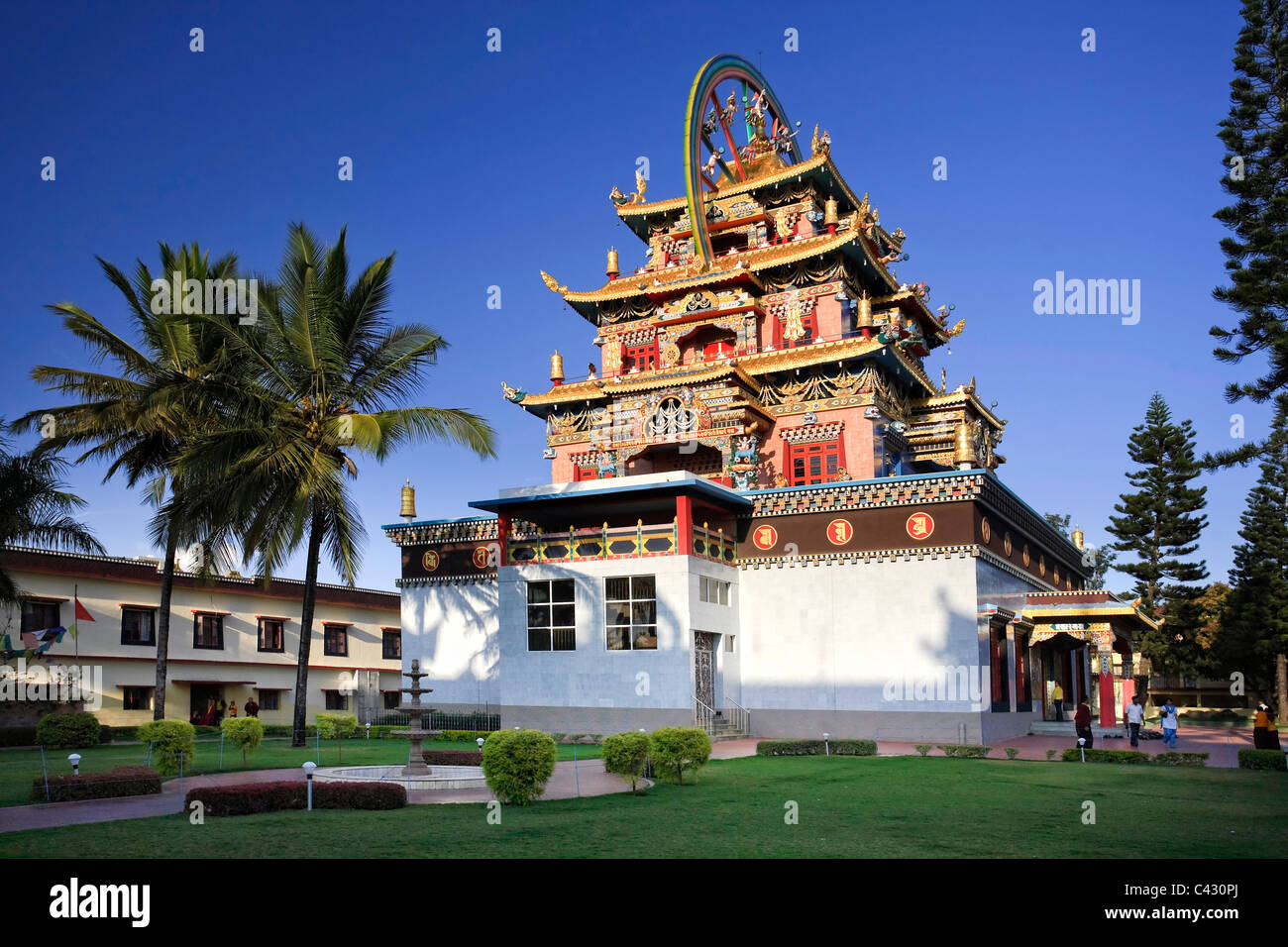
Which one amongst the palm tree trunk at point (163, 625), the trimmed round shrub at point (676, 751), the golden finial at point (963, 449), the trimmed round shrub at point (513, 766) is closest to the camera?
the trimmed round shrub at point (513, 766)

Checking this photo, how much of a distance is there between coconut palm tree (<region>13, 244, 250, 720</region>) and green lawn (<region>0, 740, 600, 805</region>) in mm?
3119

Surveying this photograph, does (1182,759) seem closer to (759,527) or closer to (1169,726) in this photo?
(1169,726)

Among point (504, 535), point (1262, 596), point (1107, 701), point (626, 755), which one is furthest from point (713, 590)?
point (1262, 596)

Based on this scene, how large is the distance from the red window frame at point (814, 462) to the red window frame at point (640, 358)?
692cm

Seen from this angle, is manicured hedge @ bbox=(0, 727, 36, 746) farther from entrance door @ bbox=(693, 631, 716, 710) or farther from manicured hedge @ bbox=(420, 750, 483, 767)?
entrance door @ bbox=(693, 631, 716, 710)

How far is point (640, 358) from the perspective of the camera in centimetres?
3966

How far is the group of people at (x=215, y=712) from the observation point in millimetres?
34900

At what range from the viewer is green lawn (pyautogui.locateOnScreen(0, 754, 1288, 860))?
10141mm

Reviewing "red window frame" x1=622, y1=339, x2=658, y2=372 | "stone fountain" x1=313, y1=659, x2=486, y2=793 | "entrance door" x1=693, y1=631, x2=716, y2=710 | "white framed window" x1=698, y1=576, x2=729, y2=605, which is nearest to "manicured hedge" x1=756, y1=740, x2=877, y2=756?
"entrance door" x1=693, y1=631, x2=716, y2=710

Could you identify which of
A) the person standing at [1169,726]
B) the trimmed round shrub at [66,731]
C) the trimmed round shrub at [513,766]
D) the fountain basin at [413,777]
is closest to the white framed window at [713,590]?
the fountain basin at [413,777]

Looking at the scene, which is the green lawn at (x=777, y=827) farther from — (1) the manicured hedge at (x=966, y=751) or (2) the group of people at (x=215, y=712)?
(2) the group of people at (x=215, y=712)

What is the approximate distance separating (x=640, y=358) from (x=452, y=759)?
71.7 feet
